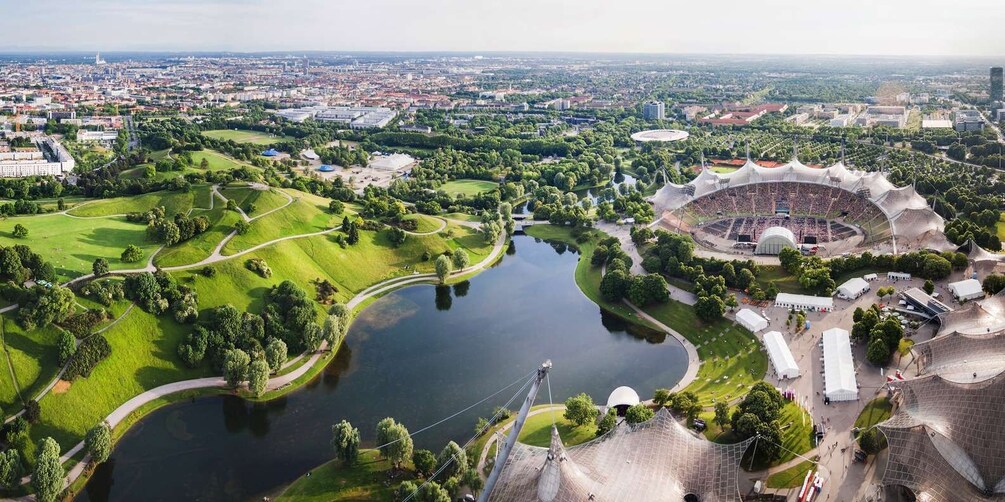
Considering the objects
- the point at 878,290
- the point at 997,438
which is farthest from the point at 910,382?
the point at 878,290

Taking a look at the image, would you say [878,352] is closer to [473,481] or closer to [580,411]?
[580,411]

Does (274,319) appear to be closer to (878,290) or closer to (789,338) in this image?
(789,338)

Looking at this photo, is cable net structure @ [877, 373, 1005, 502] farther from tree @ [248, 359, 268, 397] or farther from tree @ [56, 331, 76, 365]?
tree @ [56, 331, 76, 365]

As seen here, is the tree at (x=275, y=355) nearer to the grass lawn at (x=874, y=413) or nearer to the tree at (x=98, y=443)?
the tree at (x=98, y=443)

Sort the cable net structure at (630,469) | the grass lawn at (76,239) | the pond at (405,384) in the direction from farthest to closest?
the grass lawn at (76,239) < the pond at (405,384) < the cable net structure at (630,469)

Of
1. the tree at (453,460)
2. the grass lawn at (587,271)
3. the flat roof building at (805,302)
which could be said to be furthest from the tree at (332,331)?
the flat roof building at (805,302)

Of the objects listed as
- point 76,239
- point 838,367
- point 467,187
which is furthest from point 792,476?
point 467,187
